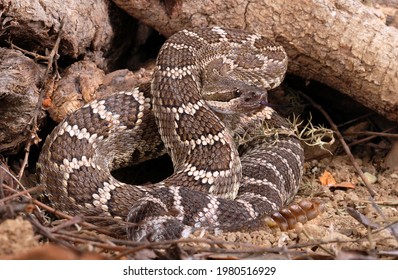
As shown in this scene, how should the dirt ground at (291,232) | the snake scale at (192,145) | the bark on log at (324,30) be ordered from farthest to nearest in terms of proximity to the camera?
the bark on log at (324,30) → the snake scale at (192,145) → the dirt ground at (291,232)

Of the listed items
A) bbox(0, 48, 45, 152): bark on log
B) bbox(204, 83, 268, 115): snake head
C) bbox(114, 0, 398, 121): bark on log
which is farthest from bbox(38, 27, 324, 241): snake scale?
bbox(0, 48, 45, 152): bark on log

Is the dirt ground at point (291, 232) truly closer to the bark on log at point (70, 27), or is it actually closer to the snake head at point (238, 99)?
the snake head at point (238, 99)

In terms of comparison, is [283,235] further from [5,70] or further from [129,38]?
[129,38]

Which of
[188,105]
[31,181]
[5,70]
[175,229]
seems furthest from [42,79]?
[175,229]

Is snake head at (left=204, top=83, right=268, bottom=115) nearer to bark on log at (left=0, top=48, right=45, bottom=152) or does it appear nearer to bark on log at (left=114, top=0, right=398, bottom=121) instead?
bark on log at (left=114, top=0, right=398, bottom=121)

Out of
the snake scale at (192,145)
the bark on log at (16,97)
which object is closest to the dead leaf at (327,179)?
the snake scale at (192,145)
